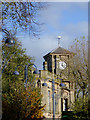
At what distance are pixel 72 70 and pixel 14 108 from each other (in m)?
14.3

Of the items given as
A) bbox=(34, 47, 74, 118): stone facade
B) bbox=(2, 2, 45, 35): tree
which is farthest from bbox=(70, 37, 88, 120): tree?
bbox=(2, 2, 45, 35): tree

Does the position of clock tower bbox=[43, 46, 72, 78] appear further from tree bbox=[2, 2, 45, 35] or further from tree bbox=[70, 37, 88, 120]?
tree bbox=[2, 2, 45, 35]

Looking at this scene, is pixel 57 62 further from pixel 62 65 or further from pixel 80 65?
pixel 80 65

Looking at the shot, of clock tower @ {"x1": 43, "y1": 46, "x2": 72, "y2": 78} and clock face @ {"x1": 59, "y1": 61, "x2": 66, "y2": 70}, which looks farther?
clock tower @ {"x1": 43, "y1": 46, "x2": 72, "y2": 78}

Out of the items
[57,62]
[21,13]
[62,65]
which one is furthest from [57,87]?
[21,13]

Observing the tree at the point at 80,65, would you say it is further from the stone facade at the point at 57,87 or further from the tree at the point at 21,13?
the tree at the point at 21,13

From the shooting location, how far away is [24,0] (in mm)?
13250

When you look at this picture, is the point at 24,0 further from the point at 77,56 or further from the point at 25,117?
the point at 77,56

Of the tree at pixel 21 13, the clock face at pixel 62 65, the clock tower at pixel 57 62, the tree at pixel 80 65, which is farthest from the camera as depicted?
the clock tower at pixel 57 62

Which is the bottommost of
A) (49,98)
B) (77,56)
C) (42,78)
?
(49,98)

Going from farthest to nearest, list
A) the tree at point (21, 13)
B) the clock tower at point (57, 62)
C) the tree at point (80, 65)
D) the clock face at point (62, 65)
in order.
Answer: the clock tower at point (57, 62), the clock face at point (62, 65), the tree at point (80, 65), the tree at point (21, 13)

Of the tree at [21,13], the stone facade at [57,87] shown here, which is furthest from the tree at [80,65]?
the tree at [21,13]

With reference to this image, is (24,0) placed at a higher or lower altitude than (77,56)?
higher

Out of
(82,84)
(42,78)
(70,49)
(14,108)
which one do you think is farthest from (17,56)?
(14,108)
